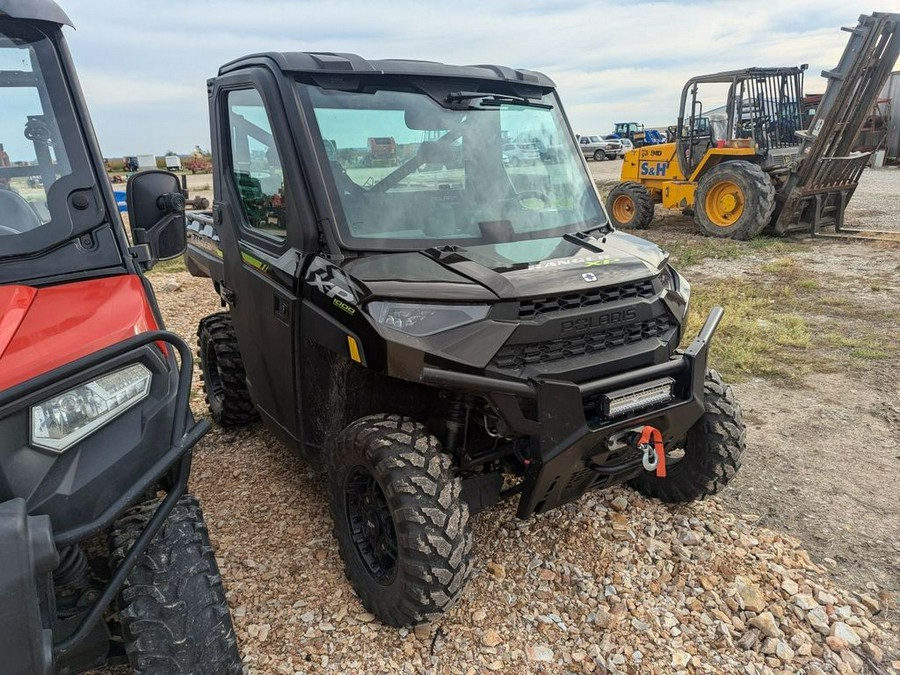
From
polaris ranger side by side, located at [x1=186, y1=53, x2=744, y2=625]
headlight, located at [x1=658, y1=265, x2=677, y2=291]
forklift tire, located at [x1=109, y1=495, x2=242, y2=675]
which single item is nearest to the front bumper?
polaris ranger side by side, located at [x1=186, y1=53, x2=744, y2=625]

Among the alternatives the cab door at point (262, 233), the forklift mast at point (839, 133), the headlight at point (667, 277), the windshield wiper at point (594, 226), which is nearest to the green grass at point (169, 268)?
the cab door at point (262, 233)

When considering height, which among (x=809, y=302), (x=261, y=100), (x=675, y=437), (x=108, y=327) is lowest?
(x=809, y=302)

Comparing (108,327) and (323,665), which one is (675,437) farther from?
(108,327)

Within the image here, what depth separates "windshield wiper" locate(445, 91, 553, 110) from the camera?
304 cm

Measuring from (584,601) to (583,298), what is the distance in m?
1.32

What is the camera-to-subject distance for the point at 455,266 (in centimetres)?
255

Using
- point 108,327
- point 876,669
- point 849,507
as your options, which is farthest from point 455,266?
point 849,507

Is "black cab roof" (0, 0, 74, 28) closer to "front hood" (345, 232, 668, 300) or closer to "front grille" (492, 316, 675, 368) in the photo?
"front hood" (345, 232, 668, 300)

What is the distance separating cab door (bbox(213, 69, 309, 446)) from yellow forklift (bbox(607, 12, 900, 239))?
9.69m

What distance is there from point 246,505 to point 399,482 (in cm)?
154

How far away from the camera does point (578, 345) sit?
2541mm

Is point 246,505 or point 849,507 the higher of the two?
point 849,507

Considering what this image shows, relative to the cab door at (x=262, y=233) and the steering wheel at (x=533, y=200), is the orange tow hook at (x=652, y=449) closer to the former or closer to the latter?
the steering wheel at (x=533, y=200)

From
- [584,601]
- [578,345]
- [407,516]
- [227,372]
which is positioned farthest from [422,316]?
[227,372]
